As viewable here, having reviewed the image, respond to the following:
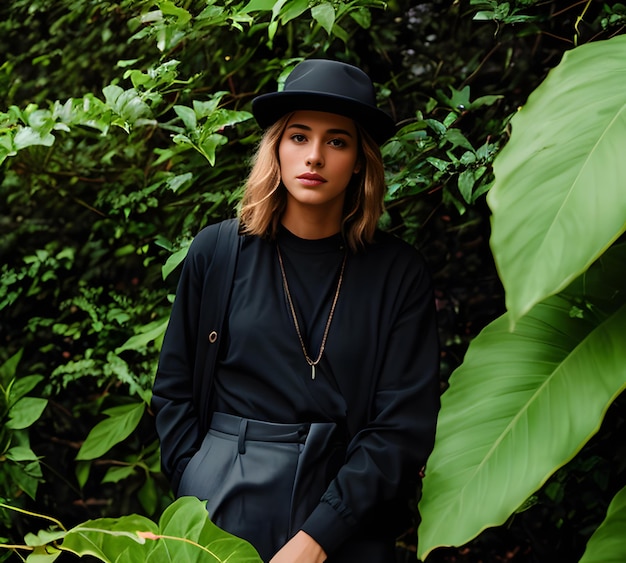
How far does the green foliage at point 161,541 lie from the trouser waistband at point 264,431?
0.32 m

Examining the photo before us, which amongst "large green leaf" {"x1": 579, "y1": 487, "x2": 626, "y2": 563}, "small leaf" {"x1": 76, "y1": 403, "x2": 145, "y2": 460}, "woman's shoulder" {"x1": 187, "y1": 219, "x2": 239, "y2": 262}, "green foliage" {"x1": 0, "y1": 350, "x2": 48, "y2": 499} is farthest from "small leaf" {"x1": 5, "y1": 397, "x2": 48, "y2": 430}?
"large green leaf" {"x1": 579, "y1": 487, "x2": 626, "y2": 563}

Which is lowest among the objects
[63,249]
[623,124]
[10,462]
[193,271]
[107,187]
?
[10,462]

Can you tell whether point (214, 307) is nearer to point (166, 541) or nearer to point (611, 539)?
point (166, 541)

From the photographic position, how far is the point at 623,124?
115 cm

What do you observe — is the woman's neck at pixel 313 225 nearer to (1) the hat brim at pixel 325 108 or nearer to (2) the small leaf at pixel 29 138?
(1) the hat brim at pixel 325 108

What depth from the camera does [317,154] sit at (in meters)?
1.57

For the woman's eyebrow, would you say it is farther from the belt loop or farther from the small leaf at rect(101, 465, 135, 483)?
the small leaf at rect(101, 465, 135, 483)

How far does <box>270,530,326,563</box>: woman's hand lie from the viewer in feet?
4.83

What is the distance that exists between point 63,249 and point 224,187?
646 mm

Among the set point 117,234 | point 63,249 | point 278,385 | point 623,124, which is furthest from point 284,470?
point 63,249

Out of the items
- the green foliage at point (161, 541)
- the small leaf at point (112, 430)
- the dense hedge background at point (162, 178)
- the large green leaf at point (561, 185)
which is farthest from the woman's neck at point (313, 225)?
the small leaf at point (112, 430)

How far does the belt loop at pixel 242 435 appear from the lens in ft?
5.15

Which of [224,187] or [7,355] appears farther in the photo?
[7,355]

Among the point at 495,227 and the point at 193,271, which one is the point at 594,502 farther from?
the point at 495,227
